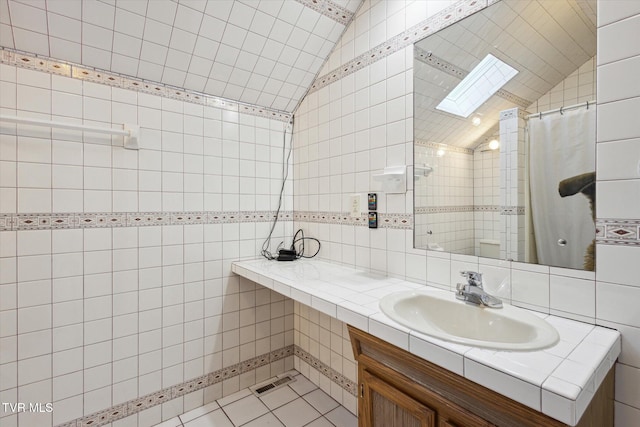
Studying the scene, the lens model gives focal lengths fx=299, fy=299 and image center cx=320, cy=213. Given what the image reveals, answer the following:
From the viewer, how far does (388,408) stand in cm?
112

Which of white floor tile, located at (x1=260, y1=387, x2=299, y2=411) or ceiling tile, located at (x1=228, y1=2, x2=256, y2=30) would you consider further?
white floor tile, located at (x1=260, y1=387, x2=299, y2=411)

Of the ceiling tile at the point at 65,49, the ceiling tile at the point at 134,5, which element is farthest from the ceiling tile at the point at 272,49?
the ceiling tile at the point at 65,49

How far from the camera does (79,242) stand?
5.42 feet

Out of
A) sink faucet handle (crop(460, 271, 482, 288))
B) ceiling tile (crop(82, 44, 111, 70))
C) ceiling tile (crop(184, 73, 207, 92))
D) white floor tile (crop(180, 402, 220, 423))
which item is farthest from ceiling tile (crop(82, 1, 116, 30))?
white floor tile (crop(180, 402, 220, 423))

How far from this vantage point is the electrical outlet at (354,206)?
75.2 inches

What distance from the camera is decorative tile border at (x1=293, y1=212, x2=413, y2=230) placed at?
5.40ft

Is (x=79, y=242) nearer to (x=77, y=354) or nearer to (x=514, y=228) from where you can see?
(x=77, y=354)

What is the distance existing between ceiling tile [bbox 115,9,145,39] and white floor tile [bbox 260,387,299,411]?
93.6 inches

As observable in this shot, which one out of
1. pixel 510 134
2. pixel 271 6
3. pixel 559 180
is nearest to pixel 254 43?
pixel 271 6

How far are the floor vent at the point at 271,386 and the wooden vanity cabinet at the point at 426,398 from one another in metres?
1.13

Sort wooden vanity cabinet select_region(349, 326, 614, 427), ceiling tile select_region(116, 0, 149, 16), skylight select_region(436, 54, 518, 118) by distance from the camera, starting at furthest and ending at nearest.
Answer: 1. ceiling tile select_region(116, 0, 149, 16)
2. skylight select_region(436, 54, 518, 118)
3. wooden vanity cabinet select_region(349, 326, 614, 427)

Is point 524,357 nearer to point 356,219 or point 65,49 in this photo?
point 356,219

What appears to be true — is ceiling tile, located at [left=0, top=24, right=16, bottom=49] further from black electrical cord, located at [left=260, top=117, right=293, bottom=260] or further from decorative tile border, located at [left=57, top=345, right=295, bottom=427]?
decorative tile border, located at [left=57, top=345, right=295, bottom=427]

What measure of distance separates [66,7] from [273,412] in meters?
2.50
